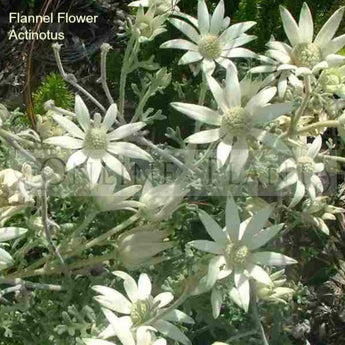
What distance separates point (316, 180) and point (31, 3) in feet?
3.83

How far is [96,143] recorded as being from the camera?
121 cm

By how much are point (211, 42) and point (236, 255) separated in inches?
14.9

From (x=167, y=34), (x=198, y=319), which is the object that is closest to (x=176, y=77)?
(x=167, y=34)

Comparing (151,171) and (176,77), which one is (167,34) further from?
(151,171)

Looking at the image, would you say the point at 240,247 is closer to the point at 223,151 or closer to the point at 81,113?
the point at 223,151

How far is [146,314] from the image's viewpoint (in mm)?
1175

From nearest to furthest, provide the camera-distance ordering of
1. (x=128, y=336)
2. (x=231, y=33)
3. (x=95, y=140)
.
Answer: (x=128, y=336) < (x=95, y=140) < (x=231, y=33)

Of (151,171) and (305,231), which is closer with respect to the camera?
(151,171)

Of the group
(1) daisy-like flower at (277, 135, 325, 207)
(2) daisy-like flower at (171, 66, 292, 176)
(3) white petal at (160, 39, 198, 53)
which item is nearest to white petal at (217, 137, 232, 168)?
(2) daisy-like flower at (171, 66, 292, 176)

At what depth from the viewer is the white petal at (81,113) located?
4.01 ft

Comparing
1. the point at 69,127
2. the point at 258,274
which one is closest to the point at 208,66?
the point at 69,127

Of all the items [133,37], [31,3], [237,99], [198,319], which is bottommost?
[198,319]

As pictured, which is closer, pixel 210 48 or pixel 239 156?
pixel 239 156

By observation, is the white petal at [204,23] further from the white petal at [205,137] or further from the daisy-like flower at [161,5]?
the white petal at [205,137]
